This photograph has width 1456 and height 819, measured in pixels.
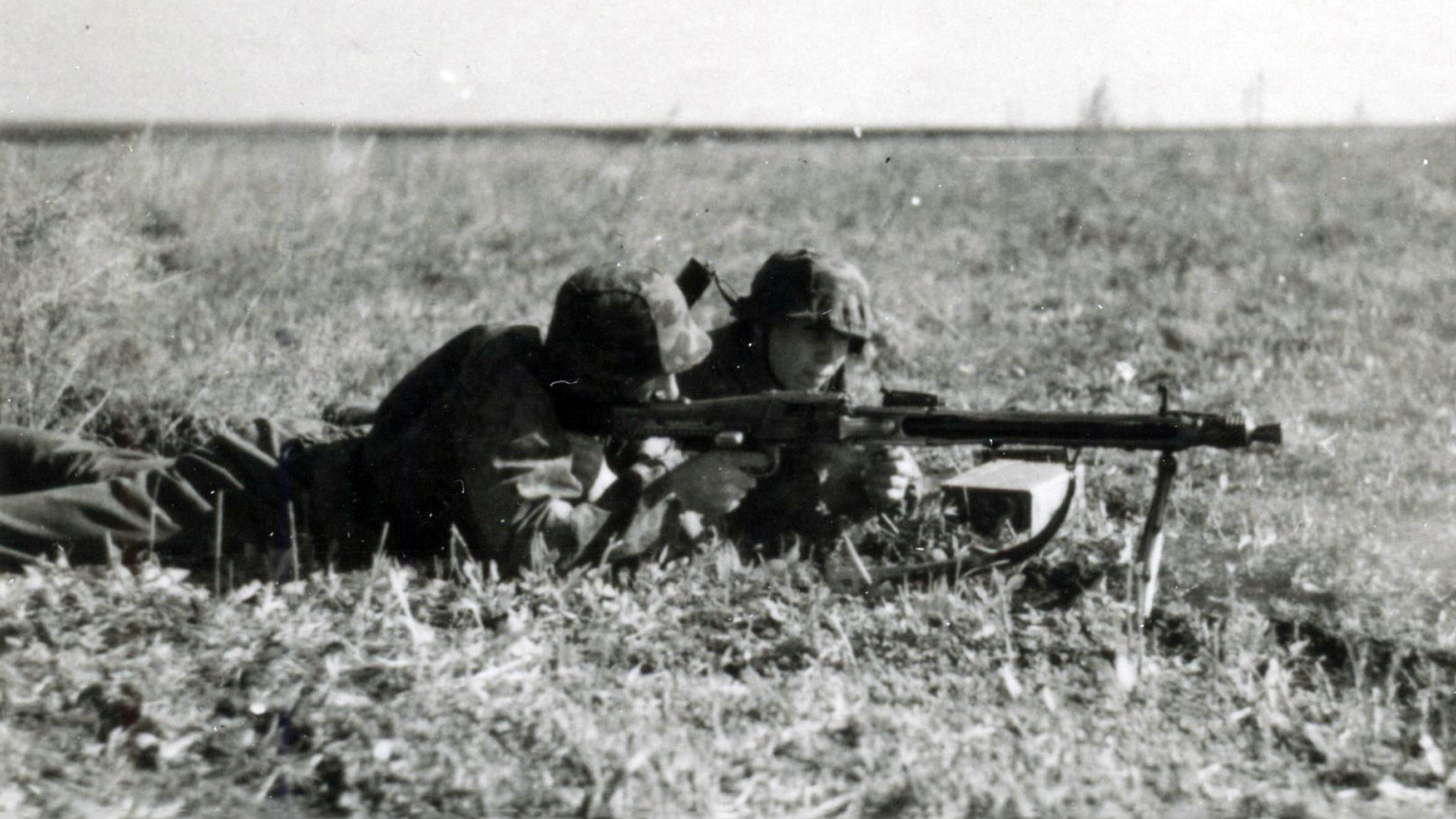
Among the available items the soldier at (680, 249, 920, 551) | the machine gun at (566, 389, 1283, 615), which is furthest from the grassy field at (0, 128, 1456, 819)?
the soldier at (680, 249, 920, 551)

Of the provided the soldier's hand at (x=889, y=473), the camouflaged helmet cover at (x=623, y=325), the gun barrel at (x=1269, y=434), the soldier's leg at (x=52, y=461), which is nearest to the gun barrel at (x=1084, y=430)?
the gun barrel at (x=1269, y=434)

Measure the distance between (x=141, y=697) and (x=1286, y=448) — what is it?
454 centimetres

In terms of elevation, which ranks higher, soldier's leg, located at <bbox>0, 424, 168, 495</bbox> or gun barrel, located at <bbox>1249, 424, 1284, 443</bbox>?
gun barrel, located at <bbox>1249, 424, 1284, 443</bbox>

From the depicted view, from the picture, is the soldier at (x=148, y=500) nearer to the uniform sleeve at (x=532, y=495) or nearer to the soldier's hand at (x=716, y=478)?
the uniform sleeve at (x=532, y=495)

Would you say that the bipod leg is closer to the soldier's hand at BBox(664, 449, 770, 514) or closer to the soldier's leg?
the soldier's hand at BBox(664, 449, 770, 514)

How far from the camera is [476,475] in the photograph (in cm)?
419

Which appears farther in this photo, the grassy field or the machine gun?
the machine gun

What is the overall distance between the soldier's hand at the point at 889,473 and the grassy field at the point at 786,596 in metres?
0.37

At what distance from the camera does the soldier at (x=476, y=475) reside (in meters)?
4.18

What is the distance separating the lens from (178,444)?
5.85 meters

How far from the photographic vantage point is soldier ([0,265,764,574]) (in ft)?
13.7

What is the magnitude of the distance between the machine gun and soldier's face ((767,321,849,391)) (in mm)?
838

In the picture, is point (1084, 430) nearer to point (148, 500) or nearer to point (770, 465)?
point (770, 465)

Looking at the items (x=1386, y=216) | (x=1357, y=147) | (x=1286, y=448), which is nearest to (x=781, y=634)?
(x=1286, y=448)
